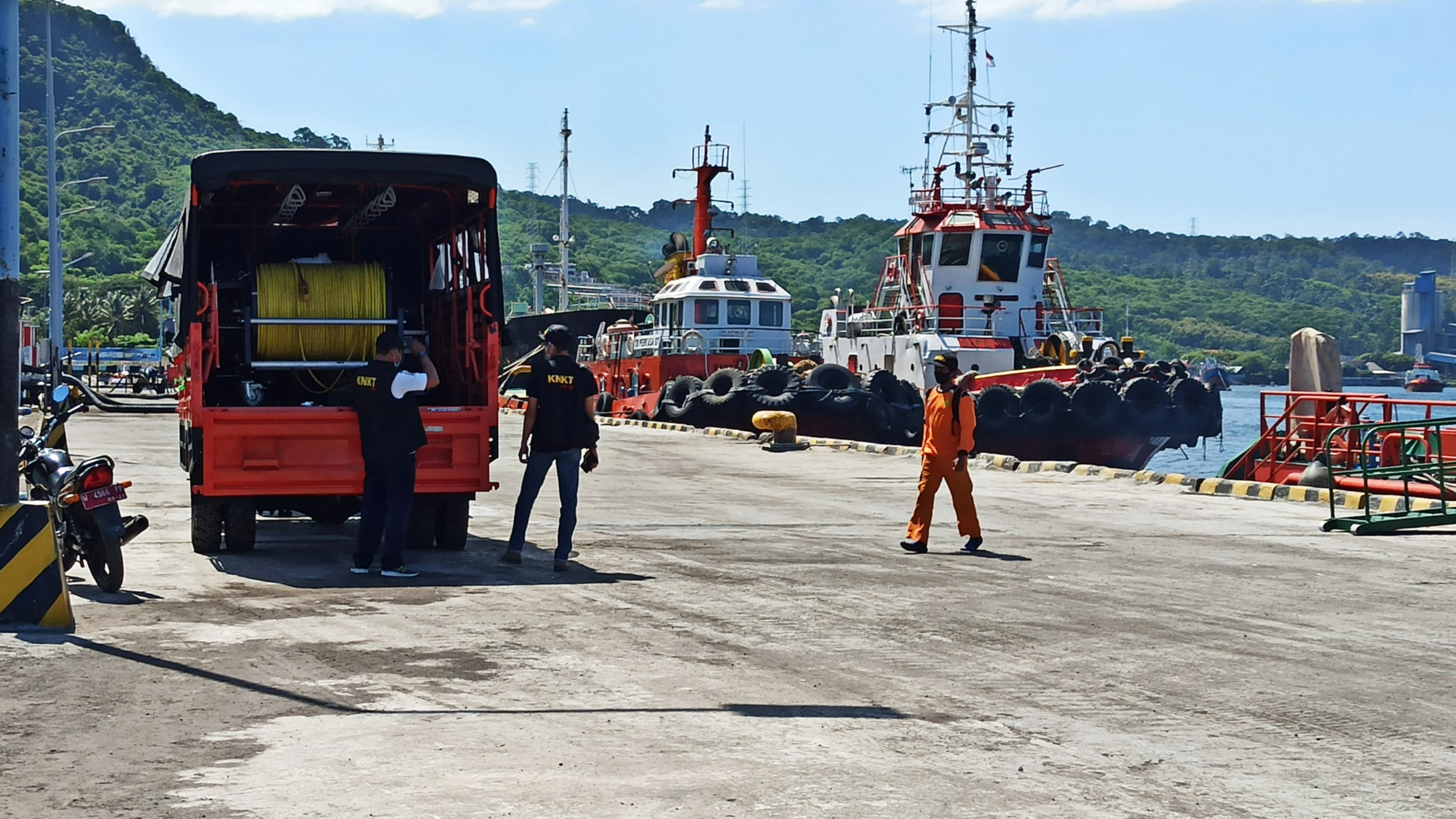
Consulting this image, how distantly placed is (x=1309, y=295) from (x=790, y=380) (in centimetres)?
17815

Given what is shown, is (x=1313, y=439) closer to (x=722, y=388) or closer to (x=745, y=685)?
(x=745, y=685)

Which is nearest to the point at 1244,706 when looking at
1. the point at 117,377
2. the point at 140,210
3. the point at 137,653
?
the point at 137,653

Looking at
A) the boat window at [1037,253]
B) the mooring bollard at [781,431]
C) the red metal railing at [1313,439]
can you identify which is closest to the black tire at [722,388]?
the mooring bollard at [781,431]

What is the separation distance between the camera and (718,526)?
14.4 meters

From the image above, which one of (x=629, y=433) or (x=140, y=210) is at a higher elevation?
(x=140, y=210)

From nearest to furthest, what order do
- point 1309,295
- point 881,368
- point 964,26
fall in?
1. point 881,368
2. point 964,26
3. point 1309,295

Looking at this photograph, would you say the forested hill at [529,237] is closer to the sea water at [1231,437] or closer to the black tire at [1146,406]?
the sea water at [1231,437]

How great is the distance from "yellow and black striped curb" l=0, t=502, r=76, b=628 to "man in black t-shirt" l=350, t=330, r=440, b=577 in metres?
2.66

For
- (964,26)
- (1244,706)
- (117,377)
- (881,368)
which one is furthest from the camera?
(117,377)

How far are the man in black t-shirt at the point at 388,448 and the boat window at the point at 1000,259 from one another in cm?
2728

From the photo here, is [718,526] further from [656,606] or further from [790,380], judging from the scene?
[790,380]

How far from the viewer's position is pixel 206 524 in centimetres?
1155

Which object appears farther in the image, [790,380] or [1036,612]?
[790,380]

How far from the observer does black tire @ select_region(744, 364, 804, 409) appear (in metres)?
32.8
